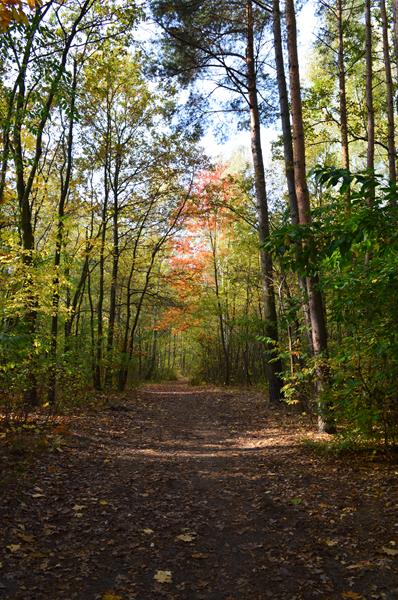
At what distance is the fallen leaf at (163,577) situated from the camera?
128 inches

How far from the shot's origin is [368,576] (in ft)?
10.4

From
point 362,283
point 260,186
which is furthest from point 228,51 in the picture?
point 362,283

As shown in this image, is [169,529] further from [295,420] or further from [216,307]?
[216,307]

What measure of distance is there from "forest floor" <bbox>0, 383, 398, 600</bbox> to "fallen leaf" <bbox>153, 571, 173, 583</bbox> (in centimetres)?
1

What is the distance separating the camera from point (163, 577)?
3283 mm

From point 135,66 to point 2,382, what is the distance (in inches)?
457

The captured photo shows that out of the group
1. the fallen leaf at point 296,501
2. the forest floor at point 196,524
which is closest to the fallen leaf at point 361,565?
the forest floor at point 196,524

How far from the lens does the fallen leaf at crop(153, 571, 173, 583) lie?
3.24 m

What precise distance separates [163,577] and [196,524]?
3.48ft

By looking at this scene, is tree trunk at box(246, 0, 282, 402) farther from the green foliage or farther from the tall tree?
the green foliage

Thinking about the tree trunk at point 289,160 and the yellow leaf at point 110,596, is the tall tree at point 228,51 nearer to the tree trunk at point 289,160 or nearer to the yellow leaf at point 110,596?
the tree trunk at point 289,160

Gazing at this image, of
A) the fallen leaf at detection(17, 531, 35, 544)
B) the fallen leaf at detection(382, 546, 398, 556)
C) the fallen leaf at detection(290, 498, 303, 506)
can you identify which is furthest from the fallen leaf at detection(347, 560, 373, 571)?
the fallen leaf at detection(17, 531, 35, 544)

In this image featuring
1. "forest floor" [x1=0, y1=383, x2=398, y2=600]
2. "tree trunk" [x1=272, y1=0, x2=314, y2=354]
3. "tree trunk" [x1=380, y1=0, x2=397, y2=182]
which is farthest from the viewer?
"tree trunk" [x1=380, y1=0, x2=397, y2=182]

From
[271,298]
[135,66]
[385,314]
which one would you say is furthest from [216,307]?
[385,314]
